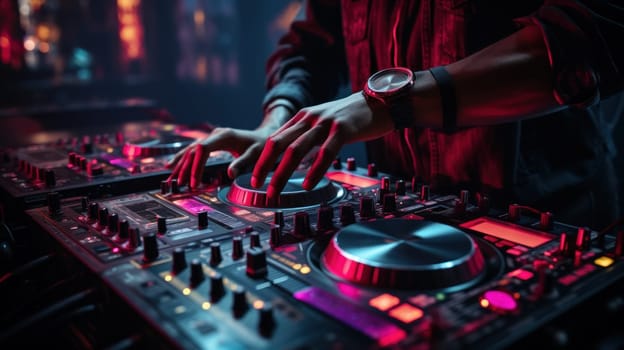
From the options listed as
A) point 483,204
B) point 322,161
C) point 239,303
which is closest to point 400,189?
point 483,204

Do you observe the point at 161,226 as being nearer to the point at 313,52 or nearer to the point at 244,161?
the point at 244,161

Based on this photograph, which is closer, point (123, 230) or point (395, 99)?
point (123, 230)

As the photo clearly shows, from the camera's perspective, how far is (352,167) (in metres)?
1.97

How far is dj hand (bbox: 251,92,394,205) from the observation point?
1.33 metres

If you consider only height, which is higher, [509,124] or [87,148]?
[509,124]

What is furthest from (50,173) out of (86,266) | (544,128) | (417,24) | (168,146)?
(544,128)

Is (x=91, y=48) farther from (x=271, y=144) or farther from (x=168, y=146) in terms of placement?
(x=271, y=144)

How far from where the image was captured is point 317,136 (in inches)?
54.5

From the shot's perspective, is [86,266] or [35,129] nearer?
[86,266]

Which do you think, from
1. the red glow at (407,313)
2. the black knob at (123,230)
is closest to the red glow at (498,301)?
the red glow at (407,313)

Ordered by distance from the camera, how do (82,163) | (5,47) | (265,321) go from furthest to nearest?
(5,47) < (82,163) < (265,321)

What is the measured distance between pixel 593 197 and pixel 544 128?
1.09 ft

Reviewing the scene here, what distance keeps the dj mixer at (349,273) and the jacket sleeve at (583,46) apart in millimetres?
337

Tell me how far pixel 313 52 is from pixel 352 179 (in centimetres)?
106
